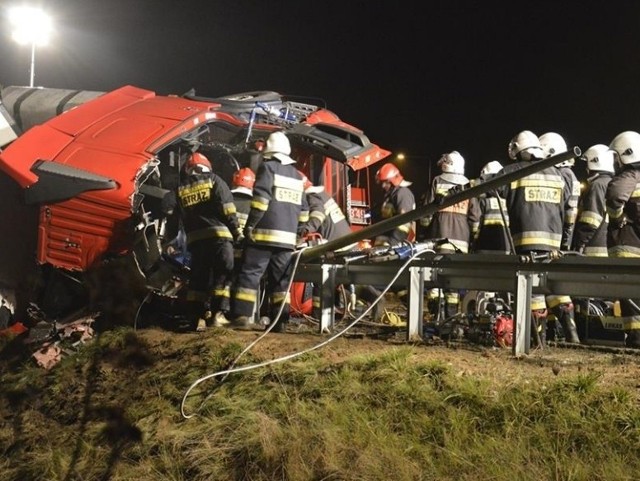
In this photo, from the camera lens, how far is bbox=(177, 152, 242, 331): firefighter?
683 cm

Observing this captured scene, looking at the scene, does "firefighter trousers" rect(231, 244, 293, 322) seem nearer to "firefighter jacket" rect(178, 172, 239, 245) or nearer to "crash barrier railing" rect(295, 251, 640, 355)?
"crash barrier railing" rect(295, 251, 640, 355)

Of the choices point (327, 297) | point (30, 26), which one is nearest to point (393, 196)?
point (327, 297)

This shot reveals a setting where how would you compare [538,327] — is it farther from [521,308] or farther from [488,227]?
[488,227]

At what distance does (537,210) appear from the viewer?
19.2 feet

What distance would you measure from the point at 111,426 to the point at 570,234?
4590 mm

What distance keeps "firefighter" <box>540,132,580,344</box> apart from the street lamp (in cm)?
1656

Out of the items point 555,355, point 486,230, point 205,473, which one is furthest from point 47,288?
point 555,355

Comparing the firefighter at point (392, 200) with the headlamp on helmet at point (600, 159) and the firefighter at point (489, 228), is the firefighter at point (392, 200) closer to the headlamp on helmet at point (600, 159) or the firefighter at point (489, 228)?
the firefighter at point (489, 228)

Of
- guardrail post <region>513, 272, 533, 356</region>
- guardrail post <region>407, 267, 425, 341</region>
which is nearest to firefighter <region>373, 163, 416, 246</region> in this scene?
guardrail post <region>407, 267, 425, 341</region>

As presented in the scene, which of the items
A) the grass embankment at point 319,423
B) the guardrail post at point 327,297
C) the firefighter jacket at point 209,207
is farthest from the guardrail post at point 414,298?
the firefighter jacket at point 209,207

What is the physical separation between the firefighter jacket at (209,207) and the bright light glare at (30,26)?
14816 mm

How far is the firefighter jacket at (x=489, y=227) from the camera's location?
22.9 ft

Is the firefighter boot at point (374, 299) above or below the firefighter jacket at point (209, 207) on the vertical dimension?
below

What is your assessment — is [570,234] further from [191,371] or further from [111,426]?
[111,426]
